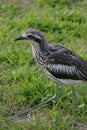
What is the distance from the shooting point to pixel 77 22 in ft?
27.3

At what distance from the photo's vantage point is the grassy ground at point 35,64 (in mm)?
5797

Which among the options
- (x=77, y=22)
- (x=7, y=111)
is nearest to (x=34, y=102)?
(x=7, y=111)

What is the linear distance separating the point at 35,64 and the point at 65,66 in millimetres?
1279

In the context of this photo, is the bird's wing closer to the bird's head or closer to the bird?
the bird

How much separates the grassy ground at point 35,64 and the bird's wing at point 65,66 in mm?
430

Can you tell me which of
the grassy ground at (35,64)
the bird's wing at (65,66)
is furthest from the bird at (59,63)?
the grassy ground at (35,64)

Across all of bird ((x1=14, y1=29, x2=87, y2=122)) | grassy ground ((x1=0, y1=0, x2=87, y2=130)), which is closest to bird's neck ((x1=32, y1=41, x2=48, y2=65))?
bird ((x1=14, y1=29, x2=87, y2=122))

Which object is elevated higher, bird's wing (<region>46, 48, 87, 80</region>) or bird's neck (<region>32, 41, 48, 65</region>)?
bird's neck (<region>32, 41, 48, 65</region>)

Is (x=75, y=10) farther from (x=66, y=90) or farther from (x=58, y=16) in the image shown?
(x=66, y=90)

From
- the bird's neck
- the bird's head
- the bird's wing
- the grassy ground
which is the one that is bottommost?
the grassy ground

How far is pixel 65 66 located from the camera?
5.80 meters

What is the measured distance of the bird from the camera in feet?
18.9

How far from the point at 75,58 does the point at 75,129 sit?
84cm

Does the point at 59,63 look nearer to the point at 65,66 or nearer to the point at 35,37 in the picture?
the point at 65,66
